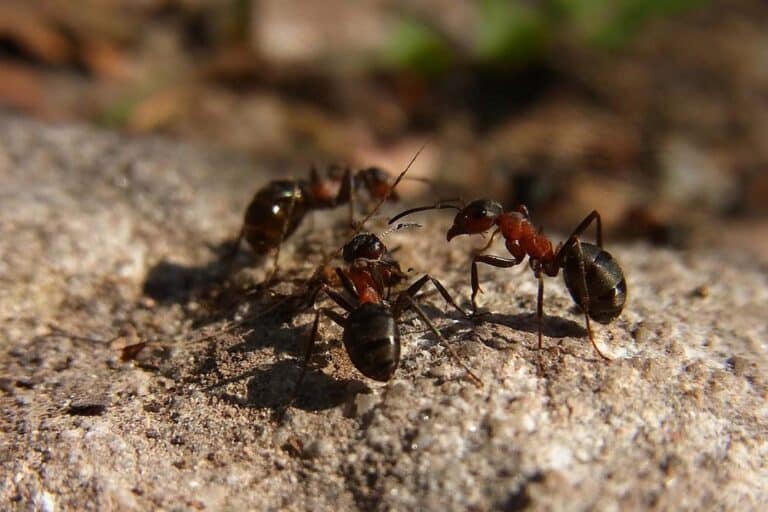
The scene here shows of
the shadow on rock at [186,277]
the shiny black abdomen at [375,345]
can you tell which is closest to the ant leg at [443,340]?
the shiny black abdomen at [375,345]

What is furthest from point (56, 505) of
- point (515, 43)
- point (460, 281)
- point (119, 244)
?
point (515, 43)

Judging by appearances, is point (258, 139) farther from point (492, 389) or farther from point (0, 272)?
point (492, 389)

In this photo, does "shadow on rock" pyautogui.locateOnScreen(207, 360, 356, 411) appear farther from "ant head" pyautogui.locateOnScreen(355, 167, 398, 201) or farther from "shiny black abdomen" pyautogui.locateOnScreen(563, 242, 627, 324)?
"ant head" pyautogui.locateOnScreen(355, 167, 398, 201)

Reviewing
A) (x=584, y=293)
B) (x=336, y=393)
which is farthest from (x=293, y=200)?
(x=584, y=293)

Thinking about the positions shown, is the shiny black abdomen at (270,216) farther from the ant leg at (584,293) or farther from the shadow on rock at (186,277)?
the ant leg at (584,293)

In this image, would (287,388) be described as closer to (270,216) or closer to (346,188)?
(270,216)

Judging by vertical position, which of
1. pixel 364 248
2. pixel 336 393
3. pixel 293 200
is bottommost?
pixel 336 393

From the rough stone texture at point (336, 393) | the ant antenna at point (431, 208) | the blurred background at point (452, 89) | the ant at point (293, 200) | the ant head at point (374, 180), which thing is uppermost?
the blurred background at point (452, 89)
